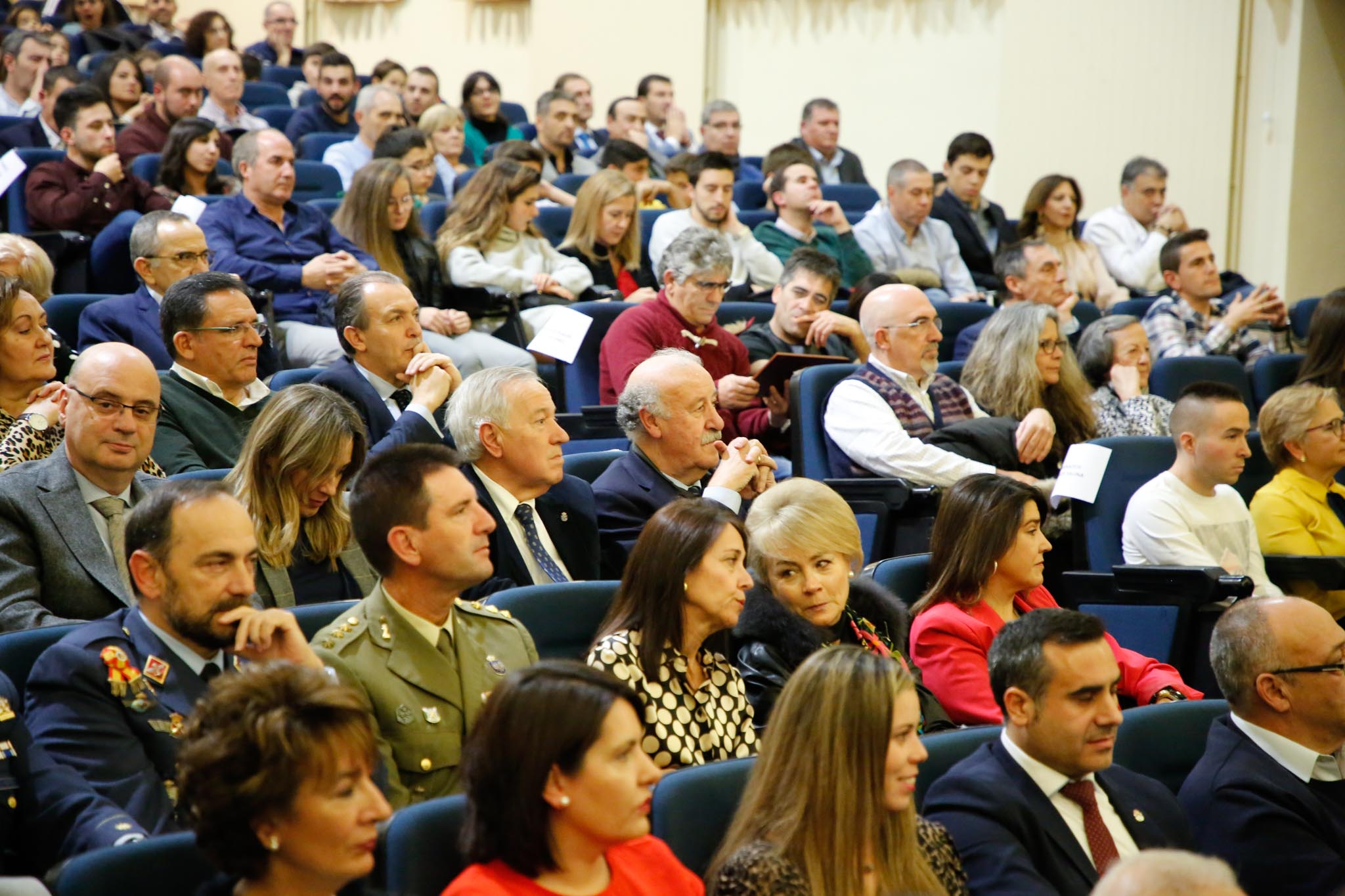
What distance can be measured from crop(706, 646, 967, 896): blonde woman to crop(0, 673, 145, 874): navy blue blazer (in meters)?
0.81

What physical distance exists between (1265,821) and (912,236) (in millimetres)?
4199

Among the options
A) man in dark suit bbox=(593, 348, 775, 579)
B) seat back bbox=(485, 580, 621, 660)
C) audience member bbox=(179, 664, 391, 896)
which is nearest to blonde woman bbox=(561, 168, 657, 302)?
man in dark suit bbox=(593, 348, 775, 579)

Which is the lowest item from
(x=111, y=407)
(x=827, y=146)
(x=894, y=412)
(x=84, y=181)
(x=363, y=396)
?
(x=894, y=412)

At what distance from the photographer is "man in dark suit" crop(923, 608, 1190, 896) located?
2.20 m

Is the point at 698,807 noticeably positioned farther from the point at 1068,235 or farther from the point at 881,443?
the point at 1068,235

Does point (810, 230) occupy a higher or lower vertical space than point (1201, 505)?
higher

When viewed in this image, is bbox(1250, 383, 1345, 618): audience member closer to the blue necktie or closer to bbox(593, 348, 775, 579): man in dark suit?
bbox(593, 348, 775, 579): man in dark suit

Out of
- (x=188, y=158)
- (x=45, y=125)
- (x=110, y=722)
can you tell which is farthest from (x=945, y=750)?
(x=45, y=125)

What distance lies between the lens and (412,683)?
7.41 feet

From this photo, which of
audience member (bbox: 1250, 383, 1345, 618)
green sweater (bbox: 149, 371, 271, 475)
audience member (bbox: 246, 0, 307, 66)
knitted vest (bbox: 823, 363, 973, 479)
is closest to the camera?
green sweater (bbox: 149, 371, 271, 475)

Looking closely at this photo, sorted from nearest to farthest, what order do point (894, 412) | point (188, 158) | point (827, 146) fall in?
point (894, 412) < point (188, 158) < point (827, 146)

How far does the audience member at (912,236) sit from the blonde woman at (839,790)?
4.25 m

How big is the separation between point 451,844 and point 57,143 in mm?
5393

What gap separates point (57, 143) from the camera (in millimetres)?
6383
